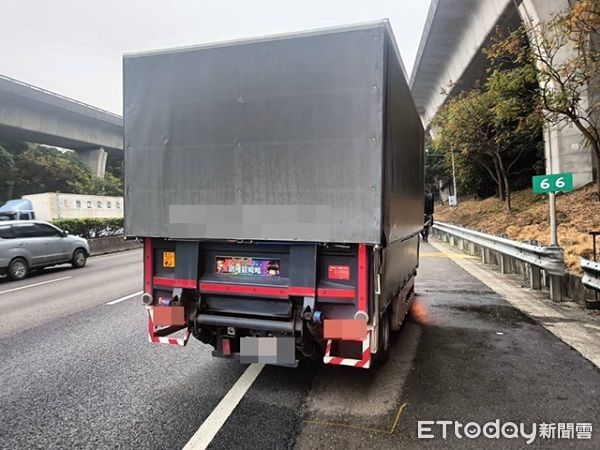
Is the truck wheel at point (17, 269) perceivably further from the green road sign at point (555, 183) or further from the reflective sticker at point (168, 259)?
the green road sign at point (555, 183)

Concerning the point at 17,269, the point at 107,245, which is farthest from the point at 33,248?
the point at 107,245

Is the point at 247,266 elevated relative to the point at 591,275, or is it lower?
elevated

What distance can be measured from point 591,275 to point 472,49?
20.7m

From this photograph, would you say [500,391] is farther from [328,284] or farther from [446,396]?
[328,284]

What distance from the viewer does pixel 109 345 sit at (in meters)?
5.33

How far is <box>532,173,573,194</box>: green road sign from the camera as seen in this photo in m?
7.16

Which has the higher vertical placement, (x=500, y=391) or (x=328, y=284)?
(x=328, y=284)

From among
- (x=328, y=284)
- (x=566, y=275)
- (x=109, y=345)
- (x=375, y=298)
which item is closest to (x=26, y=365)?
(x=109, y=345)

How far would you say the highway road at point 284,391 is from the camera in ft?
10.3

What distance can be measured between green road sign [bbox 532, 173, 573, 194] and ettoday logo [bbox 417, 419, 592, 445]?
16.6 ft

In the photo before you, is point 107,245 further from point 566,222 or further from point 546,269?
point 566,222

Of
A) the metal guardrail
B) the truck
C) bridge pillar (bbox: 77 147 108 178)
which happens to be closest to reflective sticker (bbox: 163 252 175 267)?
the truck

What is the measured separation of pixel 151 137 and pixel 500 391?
13.2 feet

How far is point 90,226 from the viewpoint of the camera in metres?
20.0
